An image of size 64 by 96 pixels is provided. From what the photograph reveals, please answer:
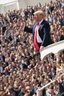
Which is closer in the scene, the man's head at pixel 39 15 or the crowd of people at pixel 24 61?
the man's head at pixel 39 15

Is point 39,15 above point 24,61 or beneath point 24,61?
above

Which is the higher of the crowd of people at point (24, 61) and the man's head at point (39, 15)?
the man's head at point (39, 15)

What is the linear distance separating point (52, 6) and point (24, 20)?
6.07 ft

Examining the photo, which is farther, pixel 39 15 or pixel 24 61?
pixel 24 61

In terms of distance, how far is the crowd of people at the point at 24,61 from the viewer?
549 inches

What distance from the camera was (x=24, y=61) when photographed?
63.8 feet

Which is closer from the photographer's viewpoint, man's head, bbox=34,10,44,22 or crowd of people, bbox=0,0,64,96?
man's head, bbox=34,10,44,22

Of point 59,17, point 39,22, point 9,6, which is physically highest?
point 39,22

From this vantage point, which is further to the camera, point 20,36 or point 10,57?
point 20,36

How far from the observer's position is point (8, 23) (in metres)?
28.0

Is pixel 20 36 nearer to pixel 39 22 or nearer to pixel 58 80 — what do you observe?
pixel 58 80

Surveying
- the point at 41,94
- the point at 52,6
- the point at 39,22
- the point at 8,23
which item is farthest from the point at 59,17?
the point at 39,22

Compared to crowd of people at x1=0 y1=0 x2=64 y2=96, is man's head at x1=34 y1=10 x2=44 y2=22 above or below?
above

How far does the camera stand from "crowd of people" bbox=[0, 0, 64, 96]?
13.9m
